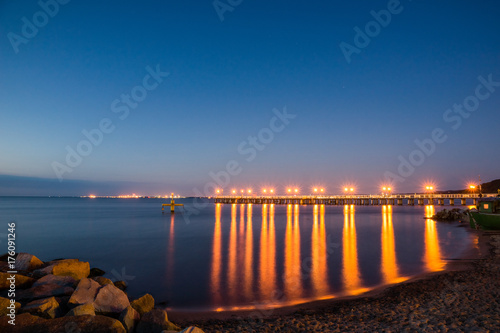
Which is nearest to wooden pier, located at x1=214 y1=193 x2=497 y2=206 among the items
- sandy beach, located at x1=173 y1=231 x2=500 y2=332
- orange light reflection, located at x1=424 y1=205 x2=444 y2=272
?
orange light reflection, located at x1=424 y1=205 x2=444 y2=272

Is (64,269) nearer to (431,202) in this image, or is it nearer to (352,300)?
(352,300)

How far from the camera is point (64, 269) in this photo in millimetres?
10336

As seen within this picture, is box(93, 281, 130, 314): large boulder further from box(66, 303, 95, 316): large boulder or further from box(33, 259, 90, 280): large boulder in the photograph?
box(33, 259, 90, 280): large boulder

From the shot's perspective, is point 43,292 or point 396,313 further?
point 43,292

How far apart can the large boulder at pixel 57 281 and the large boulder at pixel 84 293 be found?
164cm

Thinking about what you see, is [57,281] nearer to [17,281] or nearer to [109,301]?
[17,281]

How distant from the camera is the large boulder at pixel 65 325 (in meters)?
5.90

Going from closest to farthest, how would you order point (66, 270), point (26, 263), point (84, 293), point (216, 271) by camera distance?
point (84, 293)
point (66, 270)
point (26, 263)
point (216, 271)

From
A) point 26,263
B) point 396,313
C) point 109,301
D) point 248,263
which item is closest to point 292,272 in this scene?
point 248,263

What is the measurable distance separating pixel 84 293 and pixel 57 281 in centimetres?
238

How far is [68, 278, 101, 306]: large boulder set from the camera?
24.1 feet

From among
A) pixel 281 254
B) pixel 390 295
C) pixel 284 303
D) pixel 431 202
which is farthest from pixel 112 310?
pixel 431 202

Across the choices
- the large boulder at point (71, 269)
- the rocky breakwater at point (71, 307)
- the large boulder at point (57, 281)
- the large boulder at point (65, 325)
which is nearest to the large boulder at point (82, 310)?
the rocky breakwater at point (71, 307)

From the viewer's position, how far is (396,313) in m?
7.79
